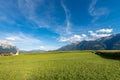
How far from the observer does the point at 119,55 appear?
166 ft

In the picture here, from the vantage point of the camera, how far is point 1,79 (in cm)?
2228

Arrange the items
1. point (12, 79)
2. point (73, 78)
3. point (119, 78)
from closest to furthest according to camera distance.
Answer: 1. point (119, 78)
2. point (73, 78)
3. point (12, 79)

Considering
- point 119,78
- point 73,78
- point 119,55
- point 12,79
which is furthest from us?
point 119,55

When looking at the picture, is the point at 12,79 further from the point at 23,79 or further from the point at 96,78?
→ the point at 96,78

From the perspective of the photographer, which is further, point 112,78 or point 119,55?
point 119,55

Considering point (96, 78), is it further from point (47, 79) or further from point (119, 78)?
point (47, 79)

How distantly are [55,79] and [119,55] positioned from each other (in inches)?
1557

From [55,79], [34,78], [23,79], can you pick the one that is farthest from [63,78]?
[23,79]

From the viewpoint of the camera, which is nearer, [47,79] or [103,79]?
[103,79]

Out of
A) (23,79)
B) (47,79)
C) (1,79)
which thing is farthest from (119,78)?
(1,79)

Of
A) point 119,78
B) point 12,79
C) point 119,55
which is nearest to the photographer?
point 119,78

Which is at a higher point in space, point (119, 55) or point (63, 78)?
point (119, 55)

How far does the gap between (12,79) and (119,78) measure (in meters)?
18.5

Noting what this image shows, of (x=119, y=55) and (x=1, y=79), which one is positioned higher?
(x=119, y=55)
